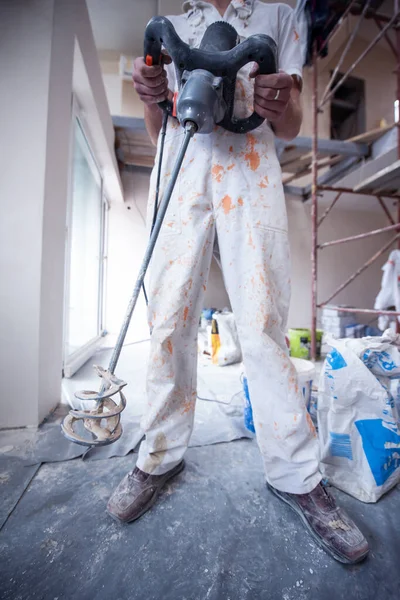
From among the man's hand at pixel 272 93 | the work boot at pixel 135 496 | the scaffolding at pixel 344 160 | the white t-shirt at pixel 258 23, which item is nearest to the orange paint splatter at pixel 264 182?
the man's hand at pixel 272 93

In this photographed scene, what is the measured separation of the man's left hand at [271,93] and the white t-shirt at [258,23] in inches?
6.5

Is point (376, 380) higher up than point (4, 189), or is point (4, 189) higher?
point (4, 189)

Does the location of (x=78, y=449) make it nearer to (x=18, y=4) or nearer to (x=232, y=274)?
(x=232, y=274)

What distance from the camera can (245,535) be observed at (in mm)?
565

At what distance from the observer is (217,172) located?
667 millimetres

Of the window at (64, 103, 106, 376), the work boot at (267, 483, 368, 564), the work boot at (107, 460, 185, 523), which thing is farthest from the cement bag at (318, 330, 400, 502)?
the window at (64, 103, 106, 376)

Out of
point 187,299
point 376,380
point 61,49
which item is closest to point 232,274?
point 187,299

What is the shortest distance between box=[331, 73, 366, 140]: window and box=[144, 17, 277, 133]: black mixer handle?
194 inches

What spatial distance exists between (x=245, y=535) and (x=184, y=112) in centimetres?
87

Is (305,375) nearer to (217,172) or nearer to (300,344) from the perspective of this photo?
(217,172)

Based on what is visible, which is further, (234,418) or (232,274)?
(234,418)

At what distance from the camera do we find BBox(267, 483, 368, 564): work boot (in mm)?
515

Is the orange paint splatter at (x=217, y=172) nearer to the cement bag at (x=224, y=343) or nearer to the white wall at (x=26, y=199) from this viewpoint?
the white wall at (x=26, y=199)

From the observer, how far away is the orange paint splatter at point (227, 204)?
0.66m
